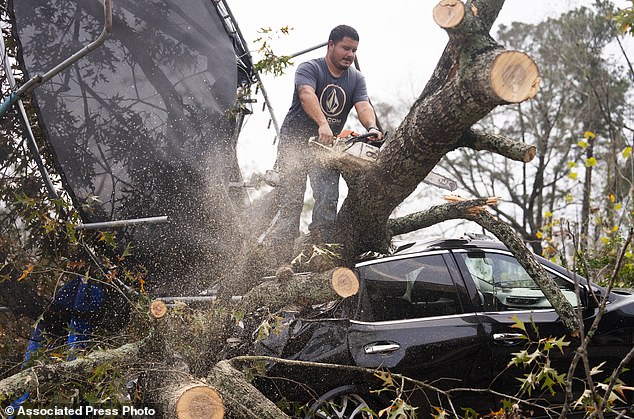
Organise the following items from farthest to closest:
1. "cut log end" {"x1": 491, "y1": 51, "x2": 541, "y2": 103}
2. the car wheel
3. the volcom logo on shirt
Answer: the volcom logo on shirt, the car wheel, "cut log end" {"x1": 491, "y1": 51, "x2": 541, "y2": 103}

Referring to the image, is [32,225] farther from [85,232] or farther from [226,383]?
[226,383]

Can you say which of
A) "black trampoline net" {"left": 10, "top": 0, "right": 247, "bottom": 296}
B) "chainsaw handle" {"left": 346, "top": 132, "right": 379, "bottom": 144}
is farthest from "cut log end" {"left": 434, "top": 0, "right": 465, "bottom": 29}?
"black trampoline net" {"left": 10, "top": 0, "right": 247, "bottom": 296}

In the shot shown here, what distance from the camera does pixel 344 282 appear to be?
4609mm

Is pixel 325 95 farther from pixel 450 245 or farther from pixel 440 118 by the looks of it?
pixel 440 118

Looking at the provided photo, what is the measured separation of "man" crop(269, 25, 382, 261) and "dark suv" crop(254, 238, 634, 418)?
1.97ft

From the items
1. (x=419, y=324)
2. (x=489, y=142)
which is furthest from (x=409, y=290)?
(x=489, y=142)

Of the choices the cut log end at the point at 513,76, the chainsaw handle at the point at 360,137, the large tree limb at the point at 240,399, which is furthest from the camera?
the chainsaw handle at the point at 360,137

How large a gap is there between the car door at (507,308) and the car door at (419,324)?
0.10 meters

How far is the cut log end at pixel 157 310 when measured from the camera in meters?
4.57

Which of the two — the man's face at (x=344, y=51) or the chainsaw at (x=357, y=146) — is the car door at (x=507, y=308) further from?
the man's face at (x=344, y=51)

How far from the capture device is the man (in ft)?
16.4

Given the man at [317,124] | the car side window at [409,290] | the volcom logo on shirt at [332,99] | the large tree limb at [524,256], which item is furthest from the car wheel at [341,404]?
the volcom logo on shirt at [332,99]

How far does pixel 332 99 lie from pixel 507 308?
2262 mm

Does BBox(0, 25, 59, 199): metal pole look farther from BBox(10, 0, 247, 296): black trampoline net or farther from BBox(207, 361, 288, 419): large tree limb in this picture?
BBox(207, 361, 288, 419): large tree limb
